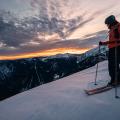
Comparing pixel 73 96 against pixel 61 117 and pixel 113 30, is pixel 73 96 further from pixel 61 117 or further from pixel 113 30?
pixel 113 30

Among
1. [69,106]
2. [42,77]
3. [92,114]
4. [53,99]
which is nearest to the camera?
[92,114]

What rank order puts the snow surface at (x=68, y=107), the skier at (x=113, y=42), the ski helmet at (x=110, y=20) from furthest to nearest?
the ski helmet at (x=110, y=20), the skier at (x=113, y=42), the snow surface at (x=68, y=107)

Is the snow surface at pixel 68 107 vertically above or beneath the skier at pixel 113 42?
beneath

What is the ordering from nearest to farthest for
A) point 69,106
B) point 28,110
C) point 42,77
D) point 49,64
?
point 69,106, point 28,110, point 42,77, point 49,64

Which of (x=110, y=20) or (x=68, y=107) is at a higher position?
(x=110, y=20)

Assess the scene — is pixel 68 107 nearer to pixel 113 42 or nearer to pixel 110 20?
pixel 113 42

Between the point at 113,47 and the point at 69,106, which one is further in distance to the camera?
the point at 113,47

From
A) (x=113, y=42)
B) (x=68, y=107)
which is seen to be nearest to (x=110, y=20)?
(x=113, y=42)

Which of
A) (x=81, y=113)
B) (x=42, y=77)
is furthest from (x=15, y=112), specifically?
(x=42, y=77)

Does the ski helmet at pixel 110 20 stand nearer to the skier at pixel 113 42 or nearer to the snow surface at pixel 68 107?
the skier at pixel 113 42

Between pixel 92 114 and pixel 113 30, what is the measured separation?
10.4 ft

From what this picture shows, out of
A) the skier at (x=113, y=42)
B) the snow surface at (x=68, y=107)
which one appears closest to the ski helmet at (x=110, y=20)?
the skier at (x=113, y=42)

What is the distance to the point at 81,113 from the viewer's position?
743 cm

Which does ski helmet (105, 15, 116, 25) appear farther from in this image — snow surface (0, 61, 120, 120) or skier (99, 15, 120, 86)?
snow surface (0, 61, 120, 120)
